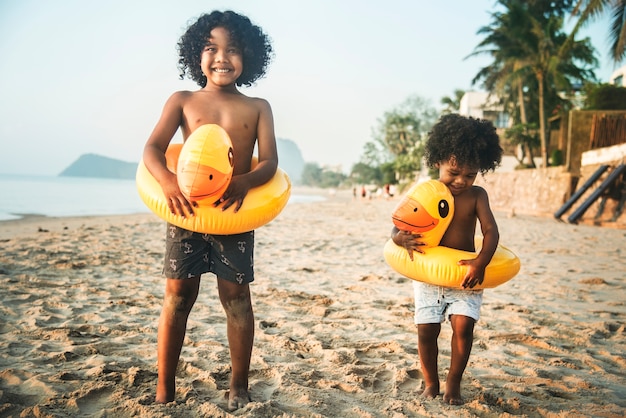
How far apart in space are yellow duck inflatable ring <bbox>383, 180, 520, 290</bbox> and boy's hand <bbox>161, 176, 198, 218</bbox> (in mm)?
1086

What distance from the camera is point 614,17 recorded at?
52.1ft

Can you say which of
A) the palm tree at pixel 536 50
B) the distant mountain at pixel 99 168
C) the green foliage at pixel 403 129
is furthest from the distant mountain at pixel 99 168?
the palm tree at pixel 536 50

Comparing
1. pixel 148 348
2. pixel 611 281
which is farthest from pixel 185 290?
pixel 611 281

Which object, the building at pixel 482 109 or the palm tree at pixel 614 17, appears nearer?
the palm tree at pixel 614 17

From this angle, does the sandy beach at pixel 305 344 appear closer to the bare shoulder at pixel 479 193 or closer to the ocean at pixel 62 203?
the bare shoulder at pixel 479 193

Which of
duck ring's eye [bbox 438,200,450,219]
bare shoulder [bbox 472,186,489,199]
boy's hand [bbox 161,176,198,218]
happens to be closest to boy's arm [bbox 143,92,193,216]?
boy's hand [bbox 161,176,198,218]

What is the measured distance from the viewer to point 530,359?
3.17 metres

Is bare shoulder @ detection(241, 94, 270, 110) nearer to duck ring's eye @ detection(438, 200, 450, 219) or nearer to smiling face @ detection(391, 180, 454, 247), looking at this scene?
smiling face @ detection(391, 180, 454, 247)

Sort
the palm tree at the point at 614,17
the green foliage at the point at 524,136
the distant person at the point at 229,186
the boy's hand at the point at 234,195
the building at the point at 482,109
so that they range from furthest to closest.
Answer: the building at the point at 482,109 < the green foliage at the point at 524,136 < the palm tree at the point at 614,17 < the distant person at the point at 229,186 < the boy's hand at the point at 234,195

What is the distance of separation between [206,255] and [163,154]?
1.76ft

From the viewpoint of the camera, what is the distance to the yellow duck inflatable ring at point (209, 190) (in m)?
2.04

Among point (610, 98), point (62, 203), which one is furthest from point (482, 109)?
point (62, 203)

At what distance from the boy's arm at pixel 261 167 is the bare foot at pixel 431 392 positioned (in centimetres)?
139

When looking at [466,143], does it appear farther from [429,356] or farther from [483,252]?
[429,356]
